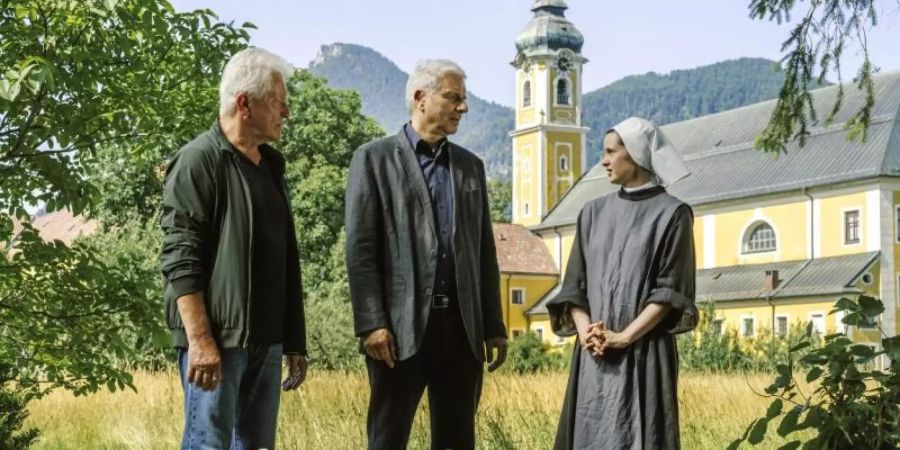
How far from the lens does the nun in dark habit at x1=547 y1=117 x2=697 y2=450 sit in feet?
16.5

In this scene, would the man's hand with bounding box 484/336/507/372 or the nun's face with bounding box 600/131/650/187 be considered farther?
the nun's face with bounding box 600/131/650/187

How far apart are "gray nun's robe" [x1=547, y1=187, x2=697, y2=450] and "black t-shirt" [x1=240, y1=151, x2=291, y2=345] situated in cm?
A: 141

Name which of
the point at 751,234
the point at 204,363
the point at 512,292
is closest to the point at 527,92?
the point at 512,292

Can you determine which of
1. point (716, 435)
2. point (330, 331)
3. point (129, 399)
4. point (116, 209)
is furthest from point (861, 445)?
point (116, 209)

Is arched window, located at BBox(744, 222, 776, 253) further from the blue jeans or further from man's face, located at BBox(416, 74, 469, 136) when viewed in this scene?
the blue jeans

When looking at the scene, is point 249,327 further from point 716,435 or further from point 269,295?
point 716,435

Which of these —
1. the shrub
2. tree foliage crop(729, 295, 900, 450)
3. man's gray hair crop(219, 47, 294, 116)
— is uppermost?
man's gray hair crop(219, 47, 294, 116)

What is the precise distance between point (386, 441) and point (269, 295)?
0.95 metres

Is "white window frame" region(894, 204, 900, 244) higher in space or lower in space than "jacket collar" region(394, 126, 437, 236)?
higher

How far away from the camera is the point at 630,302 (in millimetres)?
5109

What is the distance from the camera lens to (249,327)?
4.07m

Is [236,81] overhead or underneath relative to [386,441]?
overhead

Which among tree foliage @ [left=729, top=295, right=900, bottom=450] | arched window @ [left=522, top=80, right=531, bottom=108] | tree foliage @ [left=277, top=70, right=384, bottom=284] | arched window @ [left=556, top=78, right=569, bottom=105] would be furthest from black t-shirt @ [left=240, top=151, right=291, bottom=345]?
arched window @ [left=522, top=80, right=531, bottom=108]

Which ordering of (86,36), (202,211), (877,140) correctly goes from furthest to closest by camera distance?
1. (877,140)
2. (86,36)
3. (202,211)
